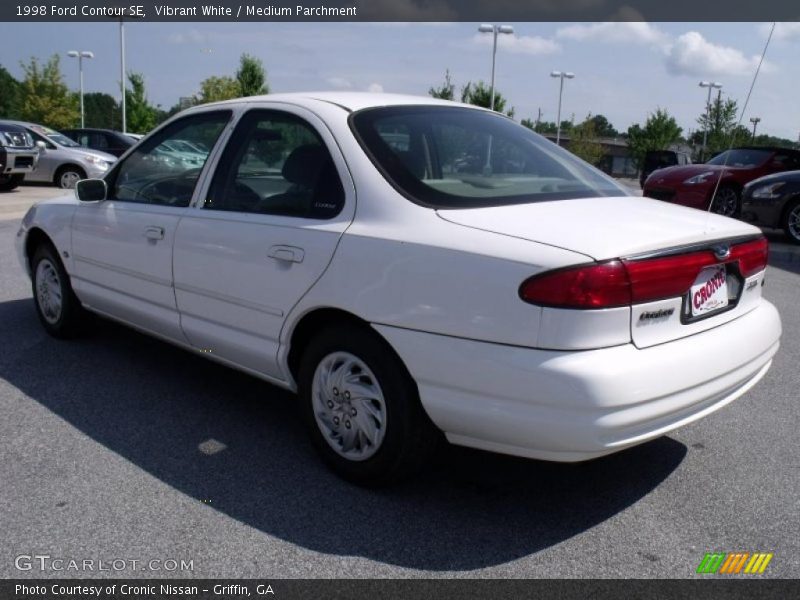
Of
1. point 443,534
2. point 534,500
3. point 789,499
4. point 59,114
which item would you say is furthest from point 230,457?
point 59,114

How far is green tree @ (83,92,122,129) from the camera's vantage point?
307ft

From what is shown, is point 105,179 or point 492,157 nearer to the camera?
point 492,157

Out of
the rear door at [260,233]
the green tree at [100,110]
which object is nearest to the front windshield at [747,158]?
the rear door at [260,233]

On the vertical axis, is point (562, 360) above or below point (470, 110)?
below

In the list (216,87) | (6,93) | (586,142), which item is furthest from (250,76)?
(6,93)

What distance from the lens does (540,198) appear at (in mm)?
3230

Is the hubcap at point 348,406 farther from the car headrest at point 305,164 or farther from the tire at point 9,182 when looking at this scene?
the tire at point 9,182

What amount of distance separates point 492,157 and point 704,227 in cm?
100

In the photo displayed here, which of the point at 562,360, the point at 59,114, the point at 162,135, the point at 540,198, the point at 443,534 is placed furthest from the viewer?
the point at 59,114

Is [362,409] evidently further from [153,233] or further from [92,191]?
[92,191]

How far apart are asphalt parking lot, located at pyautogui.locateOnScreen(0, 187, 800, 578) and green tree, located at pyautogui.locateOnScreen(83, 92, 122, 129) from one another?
92614 mm

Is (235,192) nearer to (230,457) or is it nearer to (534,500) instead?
(230,457)

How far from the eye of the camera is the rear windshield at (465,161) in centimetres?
320

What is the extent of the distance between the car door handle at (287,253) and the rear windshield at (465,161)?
0.49 metres
